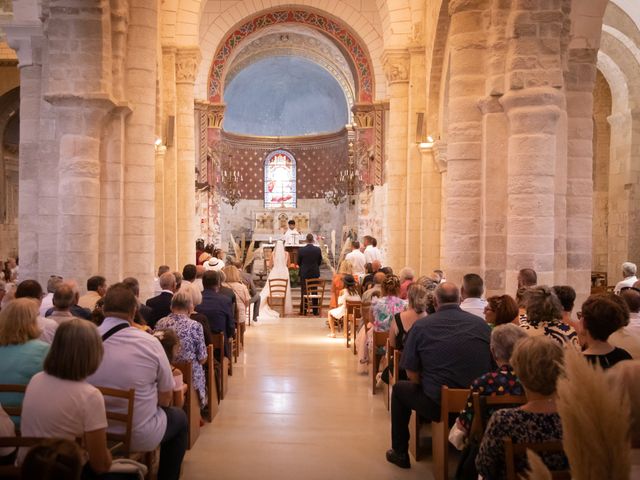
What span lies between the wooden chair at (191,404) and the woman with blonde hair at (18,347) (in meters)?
1.75

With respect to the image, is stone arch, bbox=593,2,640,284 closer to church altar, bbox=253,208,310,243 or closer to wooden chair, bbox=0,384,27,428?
wooden chair, bbox=0,384,27,428

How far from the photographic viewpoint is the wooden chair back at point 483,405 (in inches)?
147

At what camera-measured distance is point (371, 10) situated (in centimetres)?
2084

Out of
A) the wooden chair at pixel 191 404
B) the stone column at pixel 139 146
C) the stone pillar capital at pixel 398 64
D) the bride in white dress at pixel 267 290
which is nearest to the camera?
the wooden chair at pixel 191 404

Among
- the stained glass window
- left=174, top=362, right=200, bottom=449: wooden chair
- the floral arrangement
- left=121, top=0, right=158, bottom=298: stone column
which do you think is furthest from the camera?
the stained glass window

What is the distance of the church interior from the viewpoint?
4.79 metres

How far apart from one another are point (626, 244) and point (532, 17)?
10416 millimetres

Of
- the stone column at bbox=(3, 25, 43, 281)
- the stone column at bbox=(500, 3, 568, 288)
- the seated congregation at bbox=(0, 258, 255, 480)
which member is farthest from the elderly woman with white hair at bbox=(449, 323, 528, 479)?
the stone column at bbox=(3, 25, 43, 281)

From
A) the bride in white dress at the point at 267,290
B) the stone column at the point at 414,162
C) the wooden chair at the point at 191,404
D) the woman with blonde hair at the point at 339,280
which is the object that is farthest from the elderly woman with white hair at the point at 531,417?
the bride in white dress at the point at 267,290

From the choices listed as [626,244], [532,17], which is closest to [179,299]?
[532,17]

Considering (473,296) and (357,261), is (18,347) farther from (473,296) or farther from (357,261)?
(357,261)

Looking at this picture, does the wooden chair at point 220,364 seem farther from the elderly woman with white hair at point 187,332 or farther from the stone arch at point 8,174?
the stone arch at point 8,174

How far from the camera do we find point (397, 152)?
15156mm

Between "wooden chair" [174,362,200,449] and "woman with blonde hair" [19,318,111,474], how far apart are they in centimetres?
229
